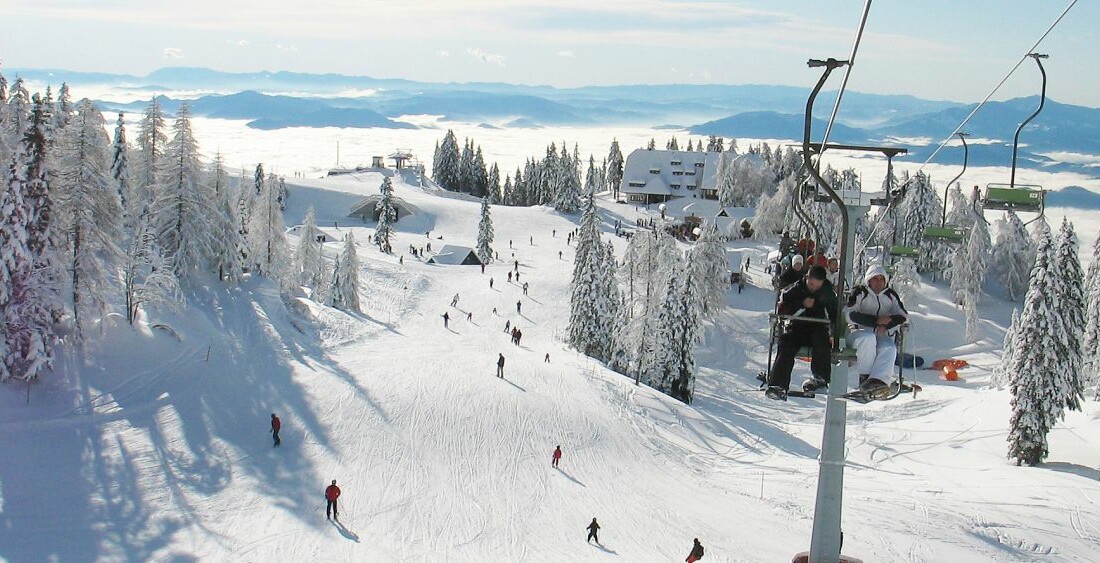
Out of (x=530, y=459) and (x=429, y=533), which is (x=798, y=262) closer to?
(x=429, y=533)

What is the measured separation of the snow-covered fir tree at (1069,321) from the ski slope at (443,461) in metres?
3.59

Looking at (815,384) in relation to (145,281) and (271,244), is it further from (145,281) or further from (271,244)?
(271,244)

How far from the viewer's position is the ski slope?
21.6 metres

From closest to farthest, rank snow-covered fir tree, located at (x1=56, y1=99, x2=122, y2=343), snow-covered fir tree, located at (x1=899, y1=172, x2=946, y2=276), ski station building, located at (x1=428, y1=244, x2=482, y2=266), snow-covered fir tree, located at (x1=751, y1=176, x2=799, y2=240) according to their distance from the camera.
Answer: snow-covered fir tree, located at (x1=56, y1=99, x2=122, y2=343) → ski station building, located at (x1=428, y1=244, x2=482, y2=266) → snow-covered fir tree, located at (x1=899, y1=172, x2=946, y2=276) → snow-covered fir tree, located at (x1=751, y1=176, x2=799, y2=240)

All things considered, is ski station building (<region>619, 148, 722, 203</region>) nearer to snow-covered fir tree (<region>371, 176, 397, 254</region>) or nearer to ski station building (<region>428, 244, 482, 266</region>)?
snow-covered fir tree (<region>371, 176, 397, 254</region>)

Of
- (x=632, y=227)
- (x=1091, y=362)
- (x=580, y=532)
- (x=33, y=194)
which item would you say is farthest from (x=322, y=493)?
(x=632, y=227)

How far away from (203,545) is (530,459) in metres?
11.4

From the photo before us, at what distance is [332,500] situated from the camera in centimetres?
2177

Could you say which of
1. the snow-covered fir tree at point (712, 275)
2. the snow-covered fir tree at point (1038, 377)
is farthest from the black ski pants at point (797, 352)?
the snow-covered fir tree at point (712, 275)

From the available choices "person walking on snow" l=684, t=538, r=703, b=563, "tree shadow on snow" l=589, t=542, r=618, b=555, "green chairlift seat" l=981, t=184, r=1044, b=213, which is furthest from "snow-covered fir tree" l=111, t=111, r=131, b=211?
"green chairlift seat" l=981, t=184, r=1044, b=213

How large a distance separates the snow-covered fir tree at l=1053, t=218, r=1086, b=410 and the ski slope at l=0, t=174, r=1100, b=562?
359 centimetres

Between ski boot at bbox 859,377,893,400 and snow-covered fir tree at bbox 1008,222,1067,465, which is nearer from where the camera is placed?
ski boot at bbox 859,377,893,400

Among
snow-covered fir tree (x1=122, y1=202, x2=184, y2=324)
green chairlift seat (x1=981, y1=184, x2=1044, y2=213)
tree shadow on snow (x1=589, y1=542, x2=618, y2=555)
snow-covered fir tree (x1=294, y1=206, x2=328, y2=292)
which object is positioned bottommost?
tree shadow on snow (x1=589, y1=542, x2=618, y2=555)

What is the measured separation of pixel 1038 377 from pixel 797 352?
114 ft
